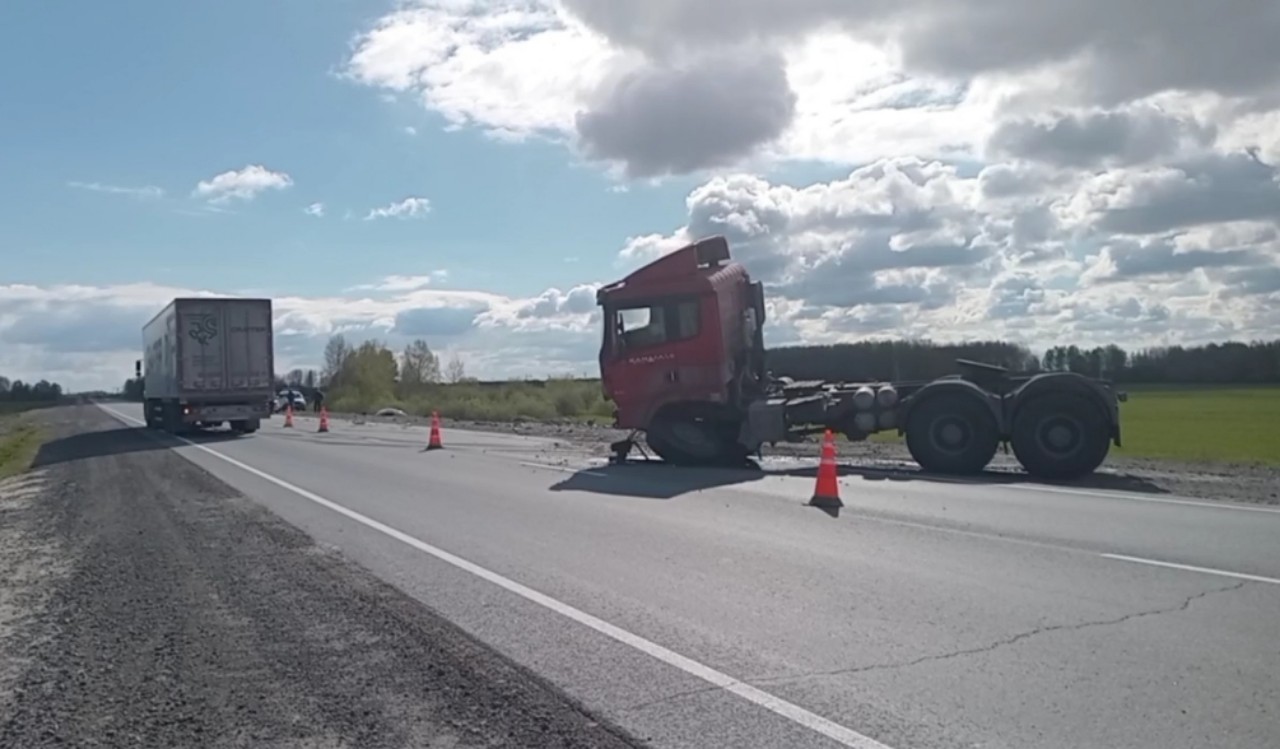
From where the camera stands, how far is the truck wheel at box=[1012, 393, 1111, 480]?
1695 cm

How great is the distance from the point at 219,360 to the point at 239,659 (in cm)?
2881

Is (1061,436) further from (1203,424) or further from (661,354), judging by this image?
(1203,424)

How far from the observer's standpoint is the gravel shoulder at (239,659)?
5.63 meters

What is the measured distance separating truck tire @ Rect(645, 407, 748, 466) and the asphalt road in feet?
13.1

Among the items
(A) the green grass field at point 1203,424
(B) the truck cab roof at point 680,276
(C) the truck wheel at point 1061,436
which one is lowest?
(A) the green grass field at point 1203,424

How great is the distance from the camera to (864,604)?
8281 mm

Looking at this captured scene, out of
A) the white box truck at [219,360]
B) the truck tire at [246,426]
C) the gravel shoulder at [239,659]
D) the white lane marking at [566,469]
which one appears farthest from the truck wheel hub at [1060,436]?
the truck tire at [246,426]

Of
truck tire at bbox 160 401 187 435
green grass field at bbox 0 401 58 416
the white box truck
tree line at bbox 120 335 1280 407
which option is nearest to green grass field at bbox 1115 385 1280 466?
tree line at bbox 120 335 1280 407

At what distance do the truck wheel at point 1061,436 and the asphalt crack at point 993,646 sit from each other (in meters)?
8.68

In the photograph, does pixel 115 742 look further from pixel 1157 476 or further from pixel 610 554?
pixel 1157 476

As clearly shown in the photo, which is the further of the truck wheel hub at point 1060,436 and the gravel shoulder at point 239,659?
the truck wheel hub at point 1060,436

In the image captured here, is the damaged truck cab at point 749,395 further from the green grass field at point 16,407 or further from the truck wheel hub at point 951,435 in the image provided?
the green grass field at point 16,407

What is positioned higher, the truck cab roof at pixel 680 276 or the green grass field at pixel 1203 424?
the truck cab roof at pixel 680 276

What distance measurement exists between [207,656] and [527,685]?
215 centimetres
